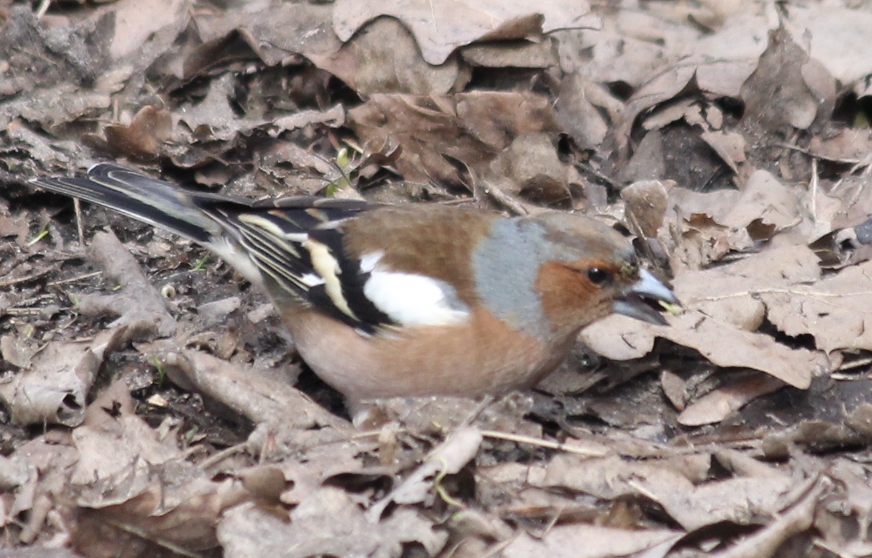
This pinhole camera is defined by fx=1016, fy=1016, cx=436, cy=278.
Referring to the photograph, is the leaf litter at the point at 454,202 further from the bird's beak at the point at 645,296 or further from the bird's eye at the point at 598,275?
the bird's eye at the point at 598,275

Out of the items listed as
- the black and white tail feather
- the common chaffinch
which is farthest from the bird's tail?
the common chaffinch

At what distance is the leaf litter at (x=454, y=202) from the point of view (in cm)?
326

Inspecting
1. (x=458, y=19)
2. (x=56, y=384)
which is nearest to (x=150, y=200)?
(x=56, y=384)

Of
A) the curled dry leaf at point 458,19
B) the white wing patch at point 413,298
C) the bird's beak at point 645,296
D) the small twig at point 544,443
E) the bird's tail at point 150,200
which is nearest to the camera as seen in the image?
the small twig at point 544,443

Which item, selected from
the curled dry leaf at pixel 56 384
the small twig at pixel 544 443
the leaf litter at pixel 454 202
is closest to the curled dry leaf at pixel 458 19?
the leaf litter at pixel 454 202

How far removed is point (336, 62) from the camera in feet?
19.7

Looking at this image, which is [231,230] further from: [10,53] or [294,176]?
[10,53]

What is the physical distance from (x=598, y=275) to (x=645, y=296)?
264 millimetres

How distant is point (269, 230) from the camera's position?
4.24 m

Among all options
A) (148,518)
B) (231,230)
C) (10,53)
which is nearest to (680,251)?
(231,230)

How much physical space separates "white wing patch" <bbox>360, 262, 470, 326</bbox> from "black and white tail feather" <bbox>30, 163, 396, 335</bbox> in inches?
1.6

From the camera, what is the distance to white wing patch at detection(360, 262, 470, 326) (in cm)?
378

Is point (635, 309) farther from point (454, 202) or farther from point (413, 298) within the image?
point (454, 202)

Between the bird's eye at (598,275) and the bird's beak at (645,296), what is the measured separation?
116mm
